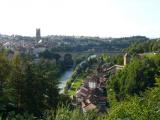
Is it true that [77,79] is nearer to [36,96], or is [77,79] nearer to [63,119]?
[36,96]

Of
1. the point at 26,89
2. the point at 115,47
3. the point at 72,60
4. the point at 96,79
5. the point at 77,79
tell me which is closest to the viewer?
the point at 26,89

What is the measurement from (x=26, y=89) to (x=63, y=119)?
29.8ft

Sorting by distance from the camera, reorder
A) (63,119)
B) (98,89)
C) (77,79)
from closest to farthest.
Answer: (63,119), (98,89), (77,79)

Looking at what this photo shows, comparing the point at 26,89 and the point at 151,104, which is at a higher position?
the point at 151,104

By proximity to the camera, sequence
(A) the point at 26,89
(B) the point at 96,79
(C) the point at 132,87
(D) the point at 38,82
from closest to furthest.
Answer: (A) the point at 26,89 < (D) the point at 38,82 < (C) the point at 132,87 < (B) the point at 96,79

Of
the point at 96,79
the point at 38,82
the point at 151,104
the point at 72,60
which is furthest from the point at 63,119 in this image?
the point at 72,60

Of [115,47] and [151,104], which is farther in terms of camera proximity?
[115,47]

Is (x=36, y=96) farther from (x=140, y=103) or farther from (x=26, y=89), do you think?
(x=140, y=103)

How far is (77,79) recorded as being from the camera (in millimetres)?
48969

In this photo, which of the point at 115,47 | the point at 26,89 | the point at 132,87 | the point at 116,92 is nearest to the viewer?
the point at 26,89

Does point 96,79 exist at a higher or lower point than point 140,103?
lower

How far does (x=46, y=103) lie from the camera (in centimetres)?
1568

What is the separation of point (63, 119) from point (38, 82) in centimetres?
1001

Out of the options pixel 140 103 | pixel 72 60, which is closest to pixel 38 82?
pixel 140 103
